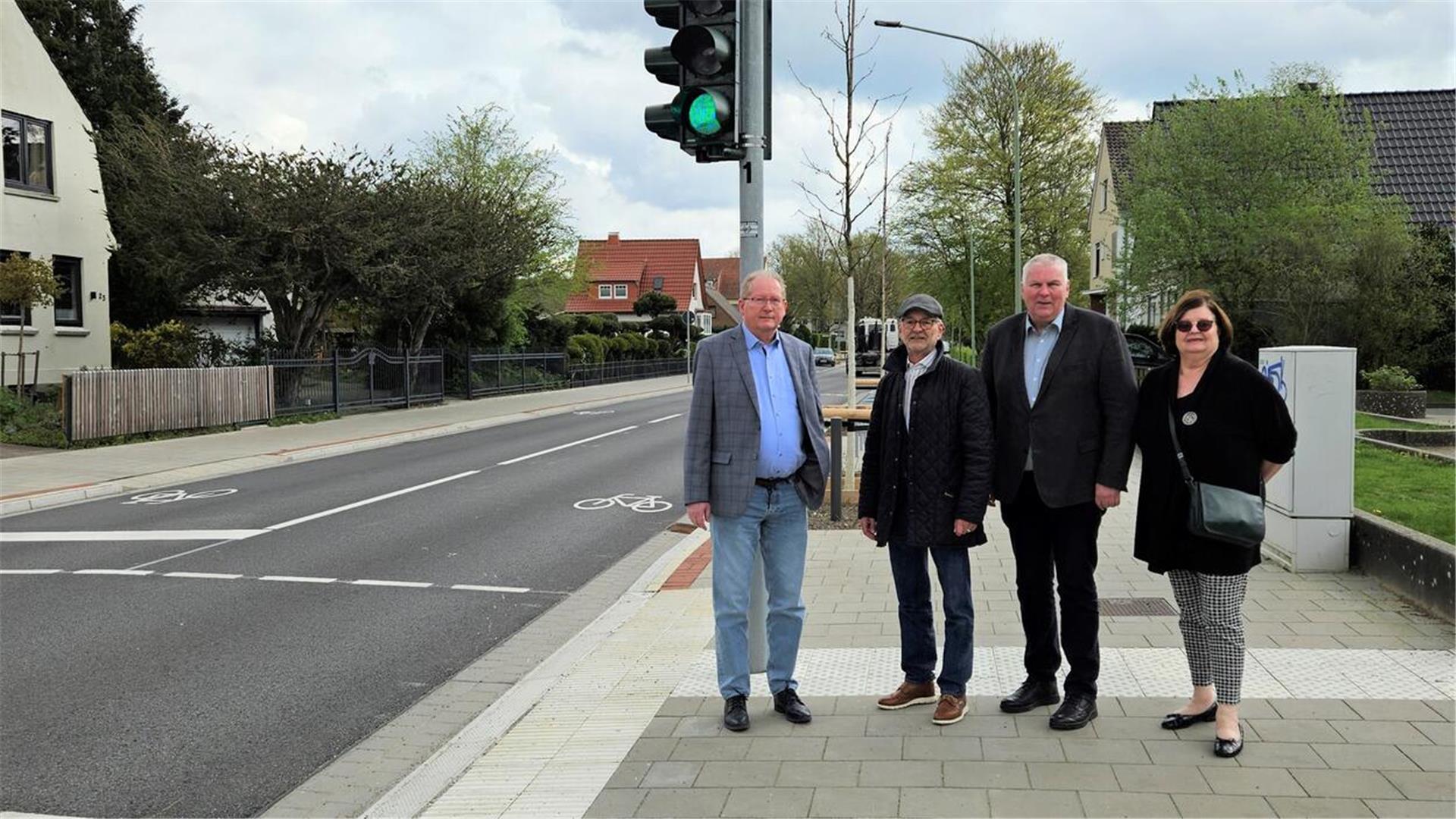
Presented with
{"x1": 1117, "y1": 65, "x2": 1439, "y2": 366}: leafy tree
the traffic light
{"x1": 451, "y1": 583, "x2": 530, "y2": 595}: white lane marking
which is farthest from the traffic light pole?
{"x1": 1117, "y1": 65, "x2": 1439, "y2": 366}: leafy tree

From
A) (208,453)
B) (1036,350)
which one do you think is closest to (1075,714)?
(1036,350)

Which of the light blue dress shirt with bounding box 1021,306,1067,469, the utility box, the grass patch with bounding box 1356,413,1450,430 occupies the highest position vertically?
the light blue dress shirt with bounding box 1021,306,1067,469

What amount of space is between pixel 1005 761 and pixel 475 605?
4.30 metres

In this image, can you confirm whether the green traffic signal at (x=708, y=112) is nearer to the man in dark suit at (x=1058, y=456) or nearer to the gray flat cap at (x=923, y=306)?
the gray flat cap at (x=923, y=306)

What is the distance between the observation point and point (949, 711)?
14.4 ft

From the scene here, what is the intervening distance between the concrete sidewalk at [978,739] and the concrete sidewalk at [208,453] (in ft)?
32.8

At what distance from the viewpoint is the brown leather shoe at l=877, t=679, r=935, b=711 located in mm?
4605

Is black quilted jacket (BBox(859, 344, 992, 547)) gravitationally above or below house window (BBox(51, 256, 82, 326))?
below

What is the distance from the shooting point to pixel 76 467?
49.2 ft

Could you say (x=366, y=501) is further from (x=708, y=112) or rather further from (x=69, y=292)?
(x=69, y=292)

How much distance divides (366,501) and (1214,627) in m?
10.0

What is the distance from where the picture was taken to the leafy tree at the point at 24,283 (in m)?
20.1

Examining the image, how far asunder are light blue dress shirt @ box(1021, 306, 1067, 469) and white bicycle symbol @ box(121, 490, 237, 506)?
35.6 ft

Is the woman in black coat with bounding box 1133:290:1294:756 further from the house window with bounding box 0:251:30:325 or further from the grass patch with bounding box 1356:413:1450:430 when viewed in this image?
the house window with bounding box 0:251:30:325
